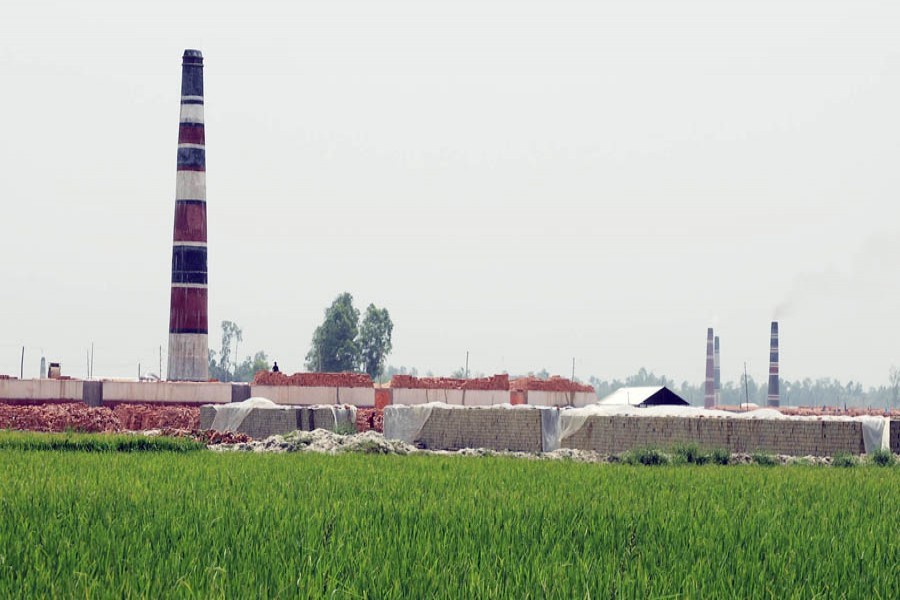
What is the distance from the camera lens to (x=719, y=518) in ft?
33.9

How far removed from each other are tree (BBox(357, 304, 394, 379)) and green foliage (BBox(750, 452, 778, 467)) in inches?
3460

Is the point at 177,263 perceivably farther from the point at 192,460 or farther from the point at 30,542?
the point at 30,542

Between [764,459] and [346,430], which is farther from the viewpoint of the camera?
[346,430]

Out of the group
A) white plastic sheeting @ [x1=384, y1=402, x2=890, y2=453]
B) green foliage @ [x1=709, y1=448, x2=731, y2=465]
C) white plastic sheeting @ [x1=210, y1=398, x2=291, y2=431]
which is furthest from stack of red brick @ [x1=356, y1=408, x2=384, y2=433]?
green foliage @ [x1=709, y1=448, x2=731, y2=465]

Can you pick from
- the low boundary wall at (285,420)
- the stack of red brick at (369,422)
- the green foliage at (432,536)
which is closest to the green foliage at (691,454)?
the green foliage at (432,536)

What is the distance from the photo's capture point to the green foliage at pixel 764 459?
71.7 ft

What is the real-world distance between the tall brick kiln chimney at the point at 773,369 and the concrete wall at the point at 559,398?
40481mm

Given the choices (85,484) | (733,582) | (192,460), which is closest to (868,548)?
(733,582)

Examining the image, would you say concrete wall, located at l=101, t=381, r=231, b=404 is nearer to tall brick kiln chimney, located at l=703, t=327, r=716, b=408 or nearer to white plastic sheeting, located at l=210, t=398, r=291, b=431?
white plastic sheeting, located at l=210, t=398, r=291, b=431

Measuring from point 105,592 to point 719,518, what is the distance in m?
5.94

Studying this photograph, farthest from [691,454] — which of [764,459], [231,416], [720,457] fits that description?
[231,416]

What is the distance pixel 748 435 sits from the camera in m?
23.8

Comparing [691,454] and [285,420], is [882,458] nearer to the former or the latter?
[691,454]

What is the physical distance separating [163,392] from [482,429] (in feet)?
66.6
